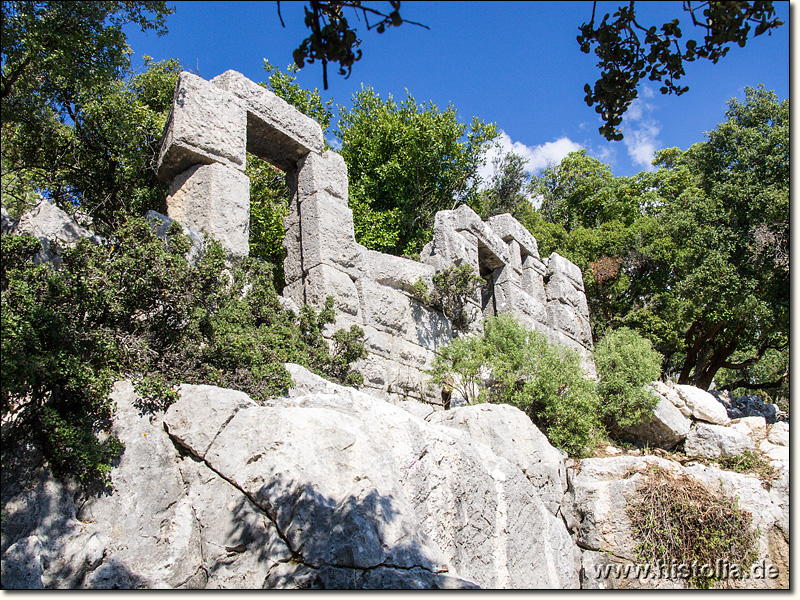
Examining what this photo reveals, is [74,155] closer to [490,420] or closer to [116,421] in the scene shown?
[116,421]

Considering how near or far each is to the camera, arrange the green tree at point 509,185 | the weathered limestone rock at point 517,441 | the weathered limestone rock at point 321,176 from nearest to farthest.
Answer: the weathered limestone rock at point 517,441
the weathered limestone rock at point 321,176
the green tree at point 509,185

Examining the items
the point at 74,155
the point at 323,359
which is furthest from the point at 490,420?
the point at 74,155

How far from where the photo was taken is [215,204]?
272 inches

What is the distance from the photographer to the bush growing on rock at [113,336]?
144 inches

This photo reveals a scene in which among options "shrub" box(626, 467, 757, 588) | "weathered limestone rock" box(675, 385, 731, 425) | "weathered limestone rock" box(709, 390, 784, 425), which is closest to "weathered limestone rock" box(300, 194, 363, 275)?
"shrub" box(626, 467, 757, 588)

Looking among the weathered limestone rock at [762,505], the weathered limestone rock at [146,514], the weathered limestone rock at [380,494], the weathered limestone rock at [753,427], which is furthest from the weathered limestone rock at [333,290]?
the weathered limestone rock at [753,427]

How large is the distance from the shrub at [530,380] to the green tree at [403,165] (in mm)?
6741

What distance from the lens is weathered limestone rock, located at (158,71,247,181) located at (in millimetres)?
7074

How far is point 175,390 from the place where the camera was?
435 cm

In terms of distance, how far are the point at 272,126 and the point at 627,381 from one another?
20.4 ft

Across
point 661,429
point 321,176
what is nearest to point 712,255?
point 661,429

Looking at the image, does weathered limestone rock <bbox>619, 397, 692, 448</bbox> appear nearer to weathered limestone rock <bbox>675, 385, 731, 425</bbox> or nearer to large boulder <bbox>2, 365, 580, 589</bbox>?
weathered limestone rock <bbox>675, 385, 731, 425</bbox>

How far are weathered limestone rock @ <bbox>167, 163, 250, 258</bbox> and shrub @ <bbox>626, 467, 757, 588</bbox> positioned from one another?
5037 mm

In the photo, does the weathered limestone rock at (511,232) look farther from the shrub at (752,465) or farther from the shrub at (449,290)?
the shrub at (752,465)
